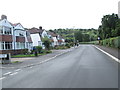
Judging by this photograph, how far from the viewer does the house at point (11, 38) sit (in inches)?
1110

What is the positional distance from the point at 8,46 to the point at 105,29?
37796 millimetres

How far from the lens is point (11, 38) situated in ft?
100

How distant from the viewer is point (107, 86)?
685 centimetres

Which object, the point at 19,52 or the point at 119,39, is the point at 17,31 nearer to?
the point at 19,52

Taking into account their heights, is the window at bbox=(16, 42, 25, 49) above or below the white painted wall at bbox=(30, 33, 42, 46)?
below

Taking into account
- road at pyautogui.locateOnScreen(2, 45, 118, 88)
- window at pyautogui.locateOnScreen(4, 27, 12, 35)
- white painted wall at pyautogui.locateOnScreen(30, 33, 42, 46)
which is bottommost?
road at pyautogui.locateOnScreen(2, 45, 118, 88)

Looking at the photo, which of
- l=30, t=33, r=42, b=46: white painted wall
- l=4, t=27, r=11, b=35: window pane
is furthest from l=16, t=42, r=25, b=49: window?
l=30, t=33, r=42, b=46: white painted wall

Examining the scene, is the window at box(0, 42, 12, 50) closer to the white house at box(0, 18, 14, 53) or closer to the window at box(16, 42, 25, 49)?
the white house at box(0, 18, 14, 53)

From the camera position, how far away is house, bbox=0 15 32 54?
28.2m

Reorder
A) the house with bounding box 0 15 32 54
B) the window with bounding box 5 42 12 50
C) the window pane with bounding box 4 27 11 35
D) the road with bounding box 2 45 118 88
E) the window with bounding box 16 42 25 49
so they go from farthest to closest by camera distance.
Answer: the window with bounding box 16 42 25 49 < the window with bounding box 5 42 12 50 < the window pane with bounding box 4 27 11 35 < the house with bounding box 0 15 32 54 < the road with bounding box 2 45 118 88

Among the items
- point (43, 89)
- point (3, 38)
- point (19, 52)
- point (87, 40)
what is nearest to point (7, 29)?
point (3, 38)

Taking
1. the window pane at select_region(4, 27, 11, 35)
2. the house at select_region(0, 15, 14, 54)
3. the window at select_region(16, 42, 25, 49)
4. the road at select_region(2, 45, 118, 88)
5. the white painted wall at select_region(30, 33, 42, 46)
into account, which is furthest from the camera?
the white painted wall at select_region(30, 33, 42, 46)

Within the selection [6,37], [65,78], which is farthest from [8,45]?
[65,78]

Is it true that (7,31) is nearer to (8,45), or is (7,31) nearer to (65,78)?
(8,45)
